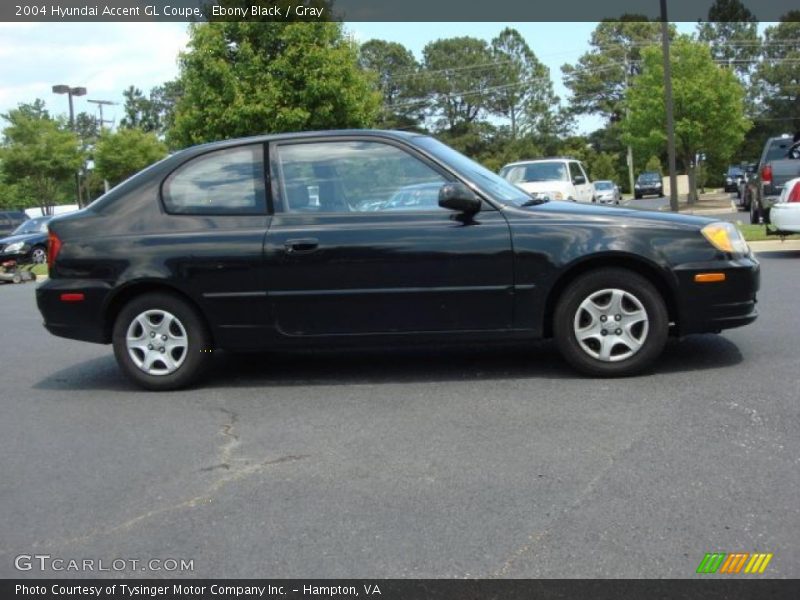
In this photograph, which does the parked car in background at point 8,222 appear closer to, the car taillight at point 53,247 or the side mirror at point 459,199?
the car taillight at point 53,247

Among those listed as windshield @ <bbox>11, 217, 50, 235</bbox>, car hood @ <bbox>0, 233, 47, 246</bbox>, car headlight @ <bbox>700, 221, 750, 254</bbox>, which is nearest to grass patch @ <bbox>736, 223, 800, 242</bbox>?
car headlight @ <bbox>700, 221, 750, 254</bbox>

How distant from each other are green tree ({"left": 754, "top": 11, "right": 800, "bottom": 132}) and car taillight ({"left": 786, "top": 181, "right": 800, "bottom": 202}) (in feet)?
208

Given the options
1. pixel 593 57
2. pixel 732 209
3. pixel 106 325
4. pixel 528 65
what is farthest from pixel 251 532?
pixel 593 57

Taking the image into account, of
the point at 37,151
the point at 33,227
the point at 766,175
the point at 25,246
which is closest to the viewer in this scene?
the point at 766,175

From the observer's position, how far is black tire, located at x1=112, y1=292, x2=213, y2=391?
5812 millimetres

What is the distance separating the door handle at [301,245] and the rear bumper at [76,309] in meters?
1.32

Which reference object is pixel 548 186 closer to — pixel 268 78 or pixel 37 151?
pixel 268 78

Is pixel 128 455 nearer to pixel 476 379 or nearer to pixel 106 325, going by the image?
pixel 106 325

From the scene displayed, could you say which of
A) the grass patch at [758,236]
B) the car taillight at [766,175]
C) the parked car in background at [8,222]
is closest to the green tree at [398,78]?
the parked car in background at [8,222]

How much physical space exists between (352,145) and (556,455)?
2.66 m

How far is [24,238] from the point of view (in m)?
22.5

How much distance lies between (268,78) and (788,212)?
46.6ft
